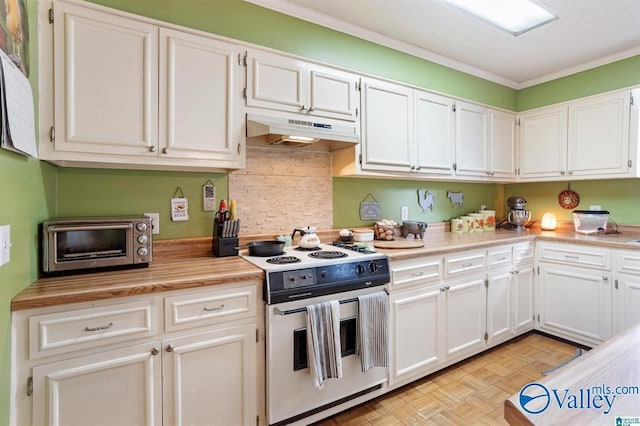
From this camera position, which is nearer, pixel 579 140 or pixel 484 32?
pixel 484 32

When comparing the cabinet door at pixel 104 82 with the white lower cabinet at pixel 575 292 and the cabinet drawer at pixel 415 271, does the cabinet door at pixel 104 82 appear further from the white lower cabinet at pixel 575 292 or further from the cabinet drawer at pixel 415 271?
the white lower cabinet at pixel 575 292

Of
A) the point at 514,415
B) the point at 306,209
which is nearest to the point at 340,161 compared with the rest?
the point at 306,209

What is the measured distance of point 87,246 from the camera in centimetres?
153

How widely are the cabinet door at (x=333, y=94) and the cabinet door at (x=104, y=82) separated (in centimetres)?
94

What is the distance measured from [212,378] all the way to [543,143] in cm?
358

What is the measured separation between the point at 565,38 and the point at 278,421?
3450mm

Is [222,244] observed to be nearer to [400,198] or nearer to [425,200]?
[400,198]

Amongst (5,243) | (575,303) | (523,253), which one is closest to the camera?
(5,243)

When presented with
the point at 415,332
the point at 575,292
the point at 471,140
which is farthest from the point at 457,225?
the point at 415,332

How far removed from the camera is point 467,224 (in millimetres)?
3227

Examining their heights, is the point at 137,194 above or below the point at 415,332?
→ above

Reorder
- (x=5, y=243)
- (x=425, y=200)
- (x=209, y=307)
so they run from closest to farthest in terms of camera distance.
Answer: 1. (x=5, y=243)
2. (x=209, y=307)
3. (x=425, y=200)

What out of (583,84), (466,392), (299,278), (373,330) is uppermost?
(583,84)

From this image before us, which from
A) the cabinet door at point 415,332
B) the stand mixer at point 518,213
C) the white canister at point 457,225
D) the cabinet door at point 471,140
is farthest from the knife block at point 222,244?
the stand mixer at point 518,213
